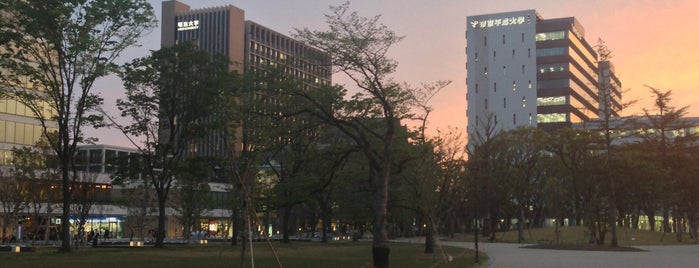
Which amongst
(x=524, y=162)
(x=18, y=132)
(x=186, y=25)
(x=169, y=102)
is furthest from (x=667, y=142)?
(x=186, y=25)

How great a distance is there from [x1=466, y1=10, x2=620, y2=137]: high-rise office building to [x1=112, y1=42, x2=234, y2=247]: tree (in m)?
90.6

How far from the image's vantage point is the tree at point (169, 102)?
4916 centimetres

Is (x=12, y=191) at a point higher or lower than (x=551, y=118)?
lower

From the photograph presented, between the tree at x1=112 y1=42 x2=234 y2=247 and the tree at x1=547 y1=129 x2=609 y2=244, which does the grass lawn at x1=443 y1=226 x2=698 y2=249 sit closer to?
the tree at x1=547 y1=129 x2=609 y2=244

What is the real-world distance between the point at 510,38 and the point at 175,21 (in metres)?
76.2

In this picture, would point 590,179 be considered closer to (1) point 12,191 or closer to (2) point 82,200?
(2) point 82,200

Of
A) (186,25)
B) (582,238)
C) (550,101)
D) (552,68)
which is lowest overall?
(582,238)

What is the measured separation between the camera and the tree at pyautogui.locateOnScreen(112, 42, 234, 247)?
49156mm

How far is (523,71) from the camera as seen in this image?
5344 inches

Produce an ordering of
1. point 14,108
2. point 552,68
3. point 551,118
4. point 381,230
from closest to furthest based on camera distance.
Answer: point 381,230, point 14,108, point 551,118, point 552,68

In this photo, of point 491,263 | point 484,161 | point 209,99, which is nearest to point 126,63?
point 209,99

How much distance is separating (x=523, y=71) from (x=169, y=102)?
322ft

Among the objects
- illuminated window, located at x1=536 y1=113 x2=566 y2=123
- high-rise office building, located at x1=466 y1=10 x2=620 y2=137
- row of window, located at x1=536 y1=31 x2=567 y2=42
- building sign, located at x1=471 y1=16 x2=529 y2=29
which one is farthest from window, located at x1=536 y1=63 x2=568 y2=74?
building sign, located at x1=471 y1=16 x2=529 y2=29

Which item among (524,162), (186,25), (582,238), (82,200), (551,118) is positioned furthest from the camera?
(186,25)
